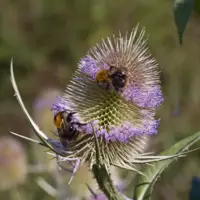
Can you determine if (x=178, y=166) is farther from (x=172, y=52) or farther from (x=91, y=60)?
(x=91, y=60)

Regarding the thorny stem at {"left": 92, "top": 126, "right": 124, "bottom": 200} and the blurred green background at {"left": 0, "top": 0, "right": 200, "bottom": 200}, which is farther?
the blurred green background at {"left": 0, "top": 0, "right": 200, "bottom": 200}

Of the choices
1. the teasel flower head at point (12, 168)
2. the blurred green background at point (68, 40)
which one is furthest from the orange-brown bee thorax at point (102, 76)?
the blurred green background at point (68, 40)

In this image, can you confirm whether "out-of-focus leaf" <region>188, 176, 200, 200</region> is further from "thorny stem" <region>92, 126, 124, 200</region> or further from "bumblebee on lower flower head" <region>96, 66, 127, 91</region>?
"bumblebee on lower flower head" <region>96, 66, 127, 91</region>

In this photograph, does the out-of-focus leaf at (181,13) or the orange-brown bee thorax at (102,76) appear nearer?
the out-of-focus leaf at (181,13)

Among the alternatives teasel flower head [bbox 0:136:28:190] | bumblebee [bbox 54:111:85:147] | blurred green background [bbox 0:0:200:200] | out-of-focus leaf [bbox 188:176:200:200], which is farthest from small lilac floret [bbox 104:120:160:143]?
blurred green background [bbox 0:0:200:200]

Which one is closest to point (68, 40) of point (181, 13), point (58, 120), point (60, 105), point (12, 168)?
point (12, 168)

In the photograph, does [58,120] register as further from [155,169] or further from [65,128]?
[155,169]

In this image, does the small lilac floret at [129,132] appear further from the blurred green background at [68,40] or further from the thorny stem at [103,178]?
the blurred green background at [68,40]
